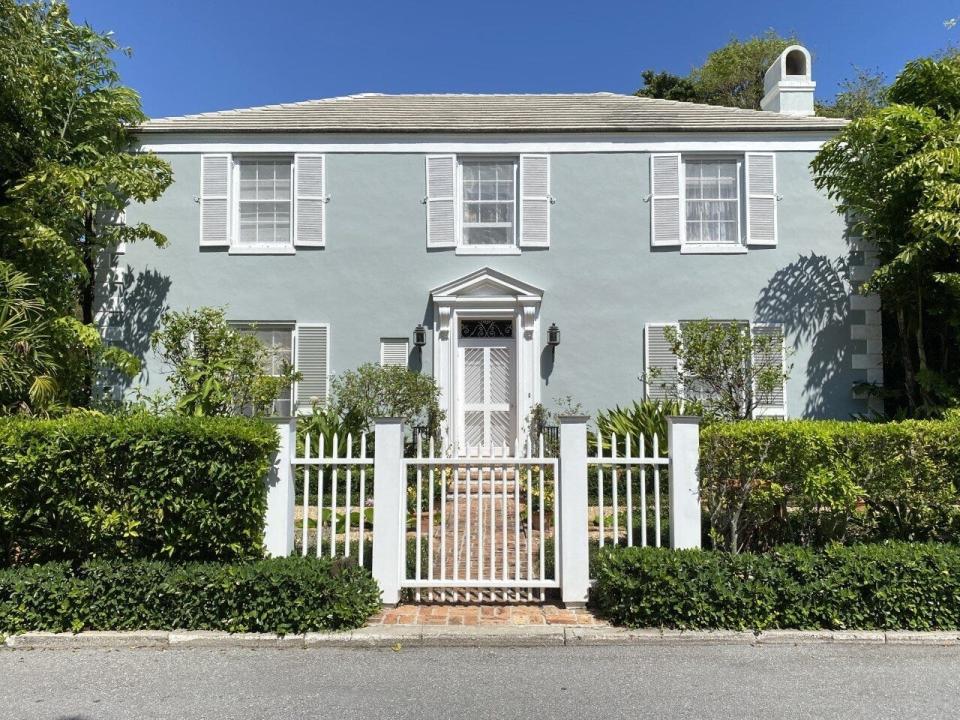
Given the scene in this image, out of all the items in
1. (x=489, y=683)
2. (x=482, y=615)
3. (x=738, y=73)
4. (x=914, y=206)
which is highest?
(x=738, y=73)

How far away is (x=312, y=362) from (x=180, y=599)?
6.33m

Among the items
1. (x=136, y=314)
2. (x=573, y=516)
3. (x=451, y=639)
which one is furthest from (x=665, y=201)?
(x=136, y=314)

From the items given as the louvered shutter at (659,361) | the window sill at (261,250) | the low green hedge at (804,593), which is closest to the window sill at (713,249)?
the louvered shutter at (659,361)

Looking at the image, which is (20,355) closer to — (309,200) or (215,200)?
(215,200)

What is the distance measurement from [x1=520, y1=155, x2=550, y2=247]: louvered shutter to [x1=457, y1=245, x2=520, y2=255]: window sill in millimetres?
188

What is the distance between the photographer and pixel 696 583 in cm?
493

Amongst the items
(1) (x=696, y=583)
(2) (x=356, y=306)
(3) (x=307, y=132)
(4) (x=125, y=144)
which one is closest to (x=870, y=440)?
(1) (x=696, y=583)

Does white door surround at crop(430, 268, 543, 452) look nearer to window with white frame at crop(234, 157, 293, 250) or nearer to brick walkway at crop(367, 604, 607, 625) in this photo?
window with white frame at crop(234, 157, 293, 250)

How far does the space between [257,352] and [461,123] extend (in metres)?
5.03

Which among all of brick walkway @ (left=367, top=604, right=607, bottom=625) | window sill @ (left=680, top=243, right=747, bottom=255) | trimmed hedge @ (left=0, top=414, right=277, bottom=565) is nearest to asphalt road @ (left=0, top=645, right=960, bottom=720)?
brick walkway @ (left=367, top=604, right=607, bottom=625)

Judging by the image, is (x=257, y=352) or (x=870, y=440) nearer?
(x=870, y=440)

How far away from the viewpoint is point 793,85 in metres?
12.5

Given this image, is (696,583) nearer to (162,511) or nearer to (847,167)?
Result: (162,511)

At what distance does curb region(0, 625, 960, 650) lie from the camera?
473cm
